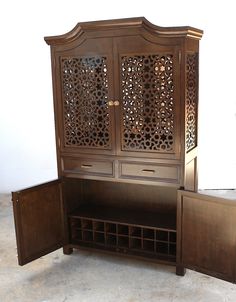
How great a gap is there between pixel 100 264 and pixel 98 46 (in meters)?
1.47

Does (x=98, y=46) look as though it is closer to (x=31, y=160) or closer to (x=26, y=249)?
(x=26, y=249)

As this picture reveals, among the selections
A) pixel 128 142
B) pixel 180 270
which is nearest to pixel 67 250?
pixel 180 270

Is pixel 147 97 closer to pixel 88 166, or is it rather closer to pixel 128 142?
pixel 128 142

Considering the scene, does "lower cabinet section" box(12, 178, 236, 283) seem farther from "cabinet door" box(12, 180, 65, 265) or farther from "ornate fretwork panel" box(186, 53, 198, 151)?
"ornate fretwork panel" box(186, 53, 198, 151)

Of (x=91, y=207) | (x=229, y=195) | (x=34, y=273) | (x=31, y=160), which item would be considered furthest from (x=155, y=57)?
(x=31, y=160)

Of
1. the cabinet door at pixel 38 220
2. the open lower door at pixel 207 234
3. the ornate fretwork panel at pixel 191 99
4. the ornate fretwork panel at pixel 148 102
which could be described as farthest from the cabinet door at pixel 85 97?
the open lower door at pixel 207 234

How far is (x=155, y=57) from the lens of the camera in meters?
2.13

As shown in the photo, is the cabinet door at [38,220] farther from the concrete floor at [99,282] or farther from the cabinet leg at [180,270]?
the cabinet leg at [180,270]

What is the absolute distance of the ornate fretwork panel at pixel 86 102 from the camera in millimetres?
2303

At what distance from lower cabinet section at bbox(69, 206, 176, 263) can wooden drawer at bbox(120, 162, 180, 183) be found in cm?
36

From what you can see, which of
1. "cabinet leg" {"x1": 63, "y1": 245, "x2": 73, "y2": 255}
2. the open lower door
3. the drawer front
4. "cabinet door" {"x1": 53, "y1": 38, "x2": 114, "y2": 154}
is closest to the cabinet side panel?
the open lower door

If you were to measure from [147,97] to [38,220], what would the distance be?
1.08 m

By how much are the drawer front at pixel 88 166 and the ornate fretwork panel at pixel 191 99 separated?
1.78 ft

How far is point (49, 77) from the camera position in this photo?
3645 millimetres
